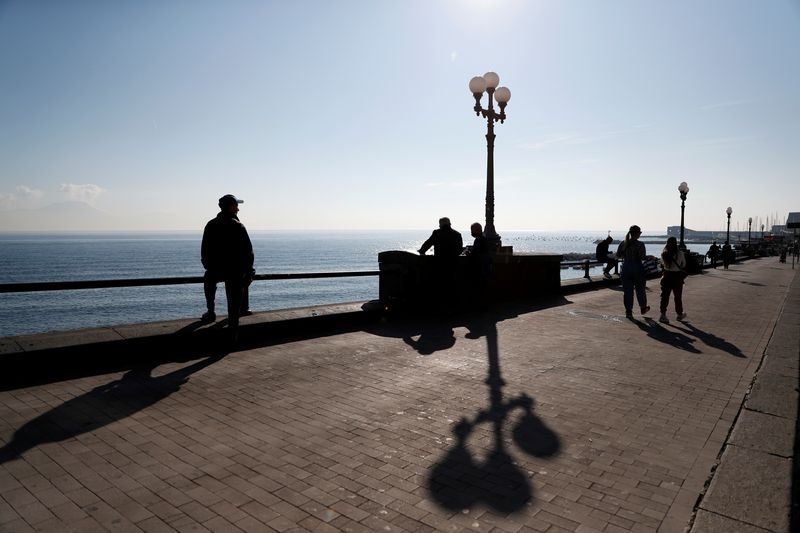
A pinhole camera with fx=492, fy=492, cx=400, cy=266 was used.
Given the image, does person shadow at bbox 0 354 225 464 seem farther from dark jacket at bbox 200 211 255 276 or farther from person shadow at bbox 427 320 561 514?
person shadow at bbox 427 320 561 514

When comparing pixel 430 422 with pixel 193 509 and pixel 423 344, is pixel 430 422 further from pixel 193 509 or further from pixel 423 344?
pixel 423 344

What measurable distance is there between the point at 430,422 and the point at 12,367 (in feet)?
14.1

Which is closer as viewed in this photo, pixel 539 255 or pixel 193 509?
pixel 193 509

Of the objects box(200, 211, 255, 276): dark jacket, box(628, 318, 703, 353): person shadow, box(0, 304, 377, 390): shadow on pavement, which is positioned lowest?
box(628, 318, 703, 353): person shadow

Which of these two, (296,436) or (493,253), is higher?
(493,253)

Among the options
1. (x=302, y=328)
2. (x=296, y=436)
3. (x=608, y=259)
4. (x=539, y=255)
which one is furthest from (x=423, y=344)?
(x=608, y=259)

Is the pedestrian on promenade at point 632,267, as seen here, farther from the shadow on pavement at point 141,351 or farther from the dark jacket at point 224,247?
the dark jacket at point 224,247

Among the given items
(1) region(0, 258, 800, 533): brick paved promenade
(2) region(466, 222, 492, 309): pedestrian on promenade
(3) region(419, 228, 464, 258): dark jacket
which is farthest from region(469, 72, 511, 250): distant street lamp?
(1) region(0, 258, 800, 533): brick paved promenade

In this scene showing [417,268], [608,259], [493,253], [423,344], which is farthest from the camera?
[608,259]

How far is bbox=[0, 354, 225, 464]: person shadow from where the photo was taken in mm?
3660

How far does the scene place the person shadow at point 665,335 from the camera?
7328 millimetres

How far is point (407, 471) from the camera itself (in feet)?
10.8

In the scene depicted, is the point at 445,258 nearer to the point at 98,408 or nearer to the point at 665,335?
the point at 665,335

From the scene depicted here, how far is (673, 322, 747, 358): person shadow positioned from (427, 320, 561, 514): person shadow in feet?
13.5
